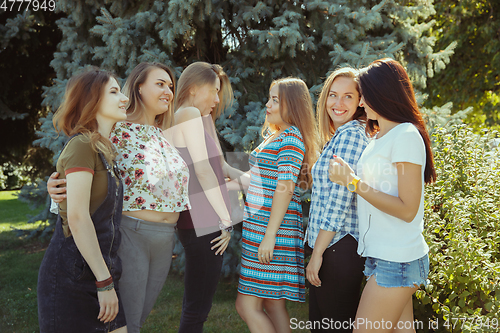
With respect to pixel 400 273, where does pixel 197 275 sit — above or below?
below

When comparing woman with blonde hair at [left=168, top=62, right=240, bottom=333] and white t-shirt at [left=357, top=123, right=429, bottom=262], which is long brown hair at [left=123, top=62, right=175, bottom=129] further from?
white t-shirt at [left=357, top=123, right=429, bottom=262]

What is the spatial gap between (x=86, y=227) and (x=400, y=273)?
4.90 feet

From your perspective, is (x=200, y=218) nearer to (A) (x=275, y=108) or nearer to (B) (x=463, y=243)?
(A) (x=275, y=108)

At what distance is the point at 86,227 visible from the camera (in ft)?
5.84

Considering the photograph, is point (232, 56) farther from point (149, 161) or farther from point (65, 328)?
point (65, 328)

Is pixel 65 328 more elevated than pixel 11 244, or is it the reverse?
pixel 65 328

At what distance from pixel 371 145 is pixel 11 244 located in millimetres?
7997

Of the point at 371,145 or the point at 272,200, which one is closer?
the point at 371,145

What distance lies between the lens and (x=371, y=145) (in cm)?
202

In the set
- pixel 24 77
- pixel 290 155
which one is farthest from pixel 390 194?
pixel 24 77

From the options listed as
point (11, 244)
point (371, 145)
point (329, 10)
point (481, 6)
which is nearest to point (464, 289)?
point (371, 145)

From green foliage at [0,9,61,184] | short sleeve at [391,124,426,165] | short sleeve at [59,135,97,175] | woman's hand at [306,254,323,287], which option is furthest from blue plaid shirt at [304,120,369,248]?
green foliage at [0,9,61,184]

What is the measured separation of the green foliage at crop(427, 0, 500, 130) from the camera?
949 centimetres

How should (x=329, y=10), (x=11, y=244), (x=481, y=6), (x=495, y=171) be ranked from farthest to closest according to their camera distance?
1. (x=481, y=6)
2. (x=11, y=244)
3. (x=329, y=10)
4. (x=495, y=171)
